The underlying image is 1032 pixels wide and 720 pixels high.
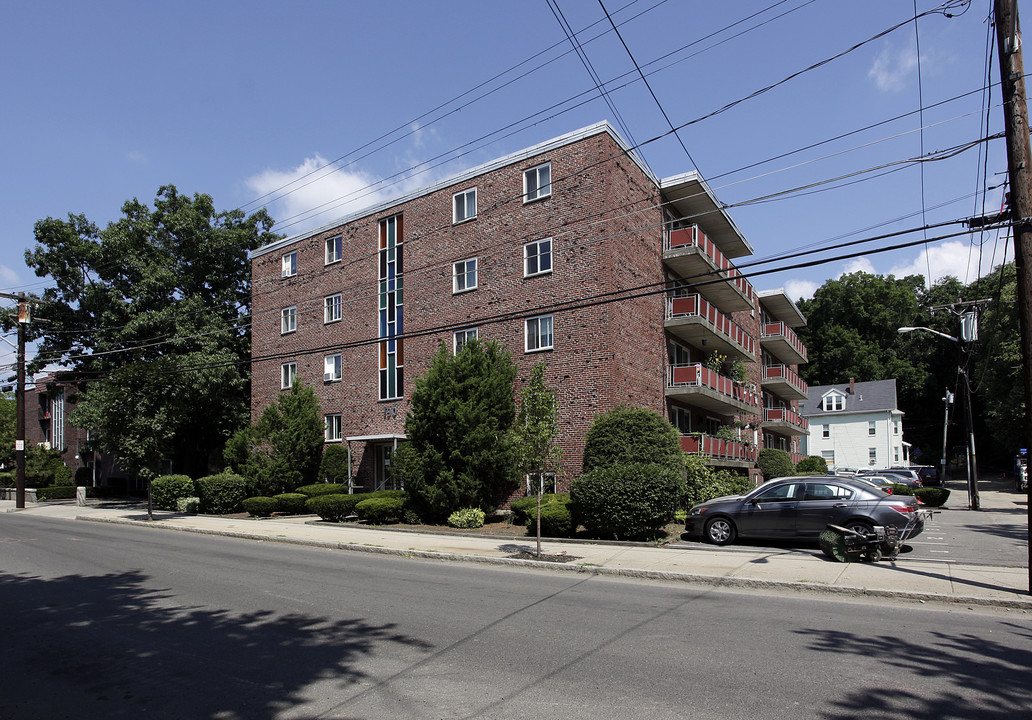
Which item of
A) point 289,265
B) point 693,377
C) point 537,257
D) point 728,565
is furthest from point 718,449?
point 289,265

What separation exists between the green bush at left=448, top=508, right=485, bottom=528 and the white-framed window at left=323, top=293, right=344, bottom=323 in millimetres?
13283

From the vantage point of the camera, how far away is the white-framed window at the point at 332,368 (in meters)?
30.1

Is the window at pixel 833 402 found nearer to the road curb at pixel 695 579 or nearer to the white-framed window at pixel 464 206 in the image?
the white-framed window at pixel 464 206

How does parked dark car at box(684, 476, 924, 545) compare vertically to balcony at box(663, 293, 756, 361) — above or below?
below

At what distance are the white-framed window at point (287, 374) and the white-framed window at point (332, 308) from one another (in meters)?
3.21

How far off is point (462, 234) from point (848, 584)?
1865 cm

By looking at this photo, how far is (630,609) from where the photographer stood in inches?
353

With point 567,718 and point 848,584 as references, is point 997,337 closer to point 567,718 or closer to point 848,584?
point 848,584

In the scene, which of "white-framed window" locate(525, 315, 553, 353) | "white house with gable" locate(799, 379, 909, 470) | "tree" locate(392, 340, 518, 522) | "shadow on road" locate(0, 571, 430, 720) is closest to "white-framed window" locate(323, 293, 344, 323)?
"tree" locate(392, 340, 518, 522)

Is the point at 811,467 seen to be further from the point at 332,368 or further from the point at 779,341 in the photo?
the point at 332,368

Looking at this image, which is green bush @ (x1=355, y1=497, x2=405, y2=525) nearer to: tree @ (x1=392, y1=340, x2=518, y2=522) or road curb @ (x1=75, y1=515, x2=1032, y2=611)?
tree @ (x1=392, y1=340, x2=518, y2=522)

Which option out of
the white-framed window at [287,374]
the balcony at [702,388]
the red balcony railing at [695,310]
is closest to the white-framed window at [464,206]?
the red balcony railing at [695,310]

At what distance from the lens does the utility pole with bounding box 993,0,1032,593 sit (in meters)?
10.3

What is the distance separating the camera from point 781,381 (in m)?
42.2
